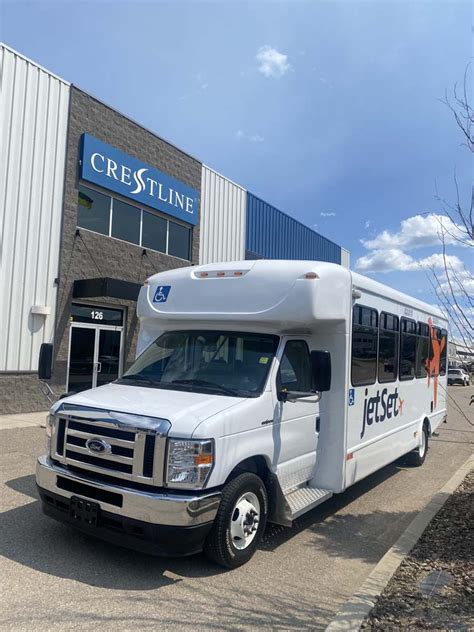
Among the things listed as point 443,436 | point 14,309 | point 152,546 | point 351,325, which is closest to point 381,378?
point 351,325

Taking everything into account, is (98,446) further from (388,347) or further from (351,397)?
(388,347)

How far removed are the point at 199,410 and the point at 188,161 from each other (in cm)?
1519

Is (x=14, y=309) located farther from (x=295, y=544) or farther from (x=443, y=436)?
(x=443, y=436)

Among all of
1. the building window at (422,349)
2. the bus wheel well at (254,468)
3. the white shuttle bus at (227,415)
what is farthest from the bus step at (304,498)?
the building window at (422,349)

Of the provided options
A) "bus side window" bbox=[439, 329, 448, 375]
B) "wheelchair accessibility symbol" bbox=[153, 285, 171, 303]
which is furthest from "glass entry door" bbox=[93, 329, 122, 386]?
"wheelchair accessibility symbol" bbox=[153, 285, 171, 303]

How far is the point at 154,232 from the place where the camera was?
1669 centimetres

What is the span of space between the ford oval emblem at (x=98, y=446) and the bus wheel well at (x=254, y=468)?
Answer: 1037 millimetres

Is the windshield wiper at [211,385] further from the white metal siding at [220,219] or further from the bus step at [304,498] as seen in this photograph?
the white metal siding at [220,219]

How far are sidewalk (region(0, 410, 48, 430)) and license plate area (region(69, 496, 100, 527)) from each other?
6.84m

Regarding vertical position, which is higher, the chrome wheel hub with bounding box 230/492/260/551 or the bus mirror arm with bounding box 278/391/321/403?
the bus mirror arm with bounding box 278/391/321/403

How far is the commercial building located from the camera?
481 inches

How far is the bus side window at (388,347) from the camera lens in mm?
6863

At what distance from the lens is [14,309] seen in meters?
12.2

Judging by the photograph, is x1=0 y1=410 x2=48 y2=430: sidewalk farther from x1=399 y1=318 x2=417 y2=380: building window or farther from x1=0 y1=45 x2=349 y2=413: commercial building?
x1=399 y1=318 x2=417 y2=380: building window
